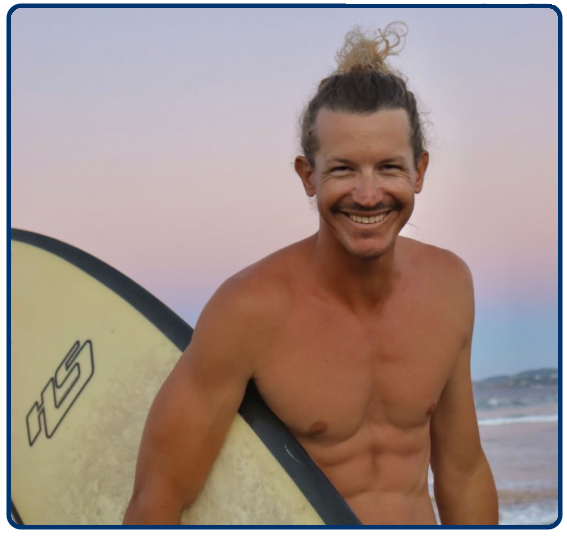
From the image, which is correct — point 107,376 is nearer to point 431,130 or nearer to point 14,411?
point 14,411

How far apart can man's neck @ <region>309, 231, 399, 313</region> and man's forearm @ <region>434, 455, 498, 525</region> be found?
66 centimetres

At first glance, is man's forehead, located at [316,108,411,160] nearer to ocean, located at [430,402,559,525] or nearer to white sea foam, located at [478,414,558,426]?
ocean, located at [430,402,559,525]

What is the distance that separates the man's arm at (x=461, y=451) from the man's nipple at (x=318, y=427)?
1.42 ft

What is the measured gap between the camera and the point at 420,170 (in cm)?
216

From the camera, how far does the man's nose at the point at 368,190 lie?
1.96m

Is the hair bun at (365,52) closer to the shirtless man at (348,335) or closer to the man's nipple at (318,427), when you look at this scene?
the shirtless man at (348,335)

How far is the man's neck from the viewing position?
6.94 ft

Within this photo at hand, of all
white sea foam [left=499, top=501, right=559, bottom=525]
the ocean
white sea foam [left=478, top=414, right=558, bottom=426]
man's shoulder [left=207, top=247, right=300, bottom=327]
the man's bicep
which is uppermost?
man's shoulder [left=207, top=247, right=300, bottom=327]

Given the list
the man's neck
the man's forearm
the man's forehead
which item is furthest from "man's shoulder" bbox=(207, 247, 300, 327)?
the man's forearm

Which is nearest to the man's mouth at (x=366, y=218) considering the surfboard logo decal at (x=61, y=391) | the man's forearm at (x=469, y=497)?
the man's forearm at (x=469, y=497)

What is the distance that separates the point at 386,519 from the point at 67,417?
3.31 ft

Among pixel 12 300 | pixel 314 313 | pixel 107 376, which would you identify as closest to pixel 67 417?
pixel 107 376

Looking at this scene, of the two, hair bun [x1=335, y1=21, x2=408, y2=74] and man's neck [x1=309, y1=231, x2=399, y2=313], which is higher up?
hair bun [x1=335, y1=21, x2=408, y2=74]


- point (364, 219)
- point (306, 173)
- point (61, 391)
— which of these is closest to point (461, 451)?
point (364, 219)
